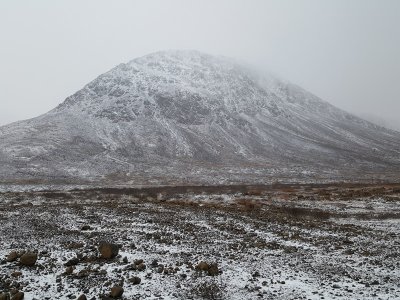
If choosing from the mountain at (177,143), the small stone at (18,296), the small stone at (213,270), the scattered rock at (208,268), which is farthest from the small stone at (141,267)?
the mountain at (177,143)

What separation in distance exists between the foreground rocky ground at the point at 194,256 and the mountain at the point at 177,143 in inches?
2232

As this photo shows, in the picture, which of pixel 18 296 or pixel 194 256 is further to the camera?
pixel 194 256

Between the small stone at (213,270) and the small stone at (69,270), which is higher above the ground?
the small stone at (69,270)

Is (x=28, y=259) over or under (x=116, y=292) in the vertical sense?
over

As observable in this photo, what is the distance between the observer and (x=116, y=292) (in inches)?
535

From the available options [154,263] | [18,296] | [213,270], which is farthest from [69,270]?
[213,270]

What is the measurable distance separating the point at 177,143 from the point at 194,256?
130 metres

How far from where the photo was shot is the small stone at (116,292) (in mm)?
13531

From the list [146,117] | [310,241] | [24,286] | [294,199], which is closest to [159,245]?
[24,286]

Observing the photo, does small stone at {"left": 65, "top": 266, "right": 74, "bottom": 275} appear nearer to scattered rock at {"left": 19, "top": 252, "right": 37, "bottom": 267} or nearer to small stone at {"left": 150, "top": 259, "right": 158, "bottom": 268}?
scattered rock at {"left": 19, "top": 252, "right": 37, "bottom": 267}

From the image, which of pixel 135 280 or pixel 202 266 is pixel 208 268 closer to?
pixel 202 266

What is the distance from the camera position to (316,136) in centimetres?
17262

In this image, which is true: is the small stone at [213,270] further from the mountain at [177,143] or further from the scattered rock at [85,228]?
the mountain at [177,143]

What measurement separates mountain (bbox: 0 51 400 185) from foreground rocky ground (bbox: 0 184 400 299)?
5668 cm
